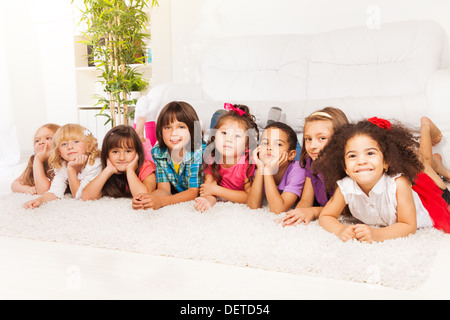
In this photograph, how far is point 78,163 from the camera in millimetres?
1612

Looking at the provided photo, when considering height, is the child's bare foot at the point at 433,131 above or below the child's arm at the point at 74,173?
above

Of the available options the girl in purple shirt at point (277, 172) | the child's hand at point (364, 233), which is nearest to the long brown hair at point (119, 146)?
the girl in purple shirt at point (277, 172)

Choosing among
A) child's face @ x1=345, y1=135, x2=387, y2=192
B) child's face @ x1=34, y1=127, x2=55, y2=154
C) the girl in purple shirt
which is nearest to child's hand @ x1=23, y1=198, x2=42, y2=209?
child's face @ x1=34, y1=127, x2=55, y2=154

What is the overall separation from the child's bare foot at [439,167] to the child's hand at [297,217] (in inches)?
34.1

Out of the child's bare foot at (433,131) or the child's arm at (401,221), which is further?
the child's bare foot at (433,131)

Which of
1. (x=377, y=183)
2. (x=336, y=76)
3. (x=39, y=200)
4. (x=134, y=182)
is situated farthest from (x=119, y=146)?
(x=336, y=76)

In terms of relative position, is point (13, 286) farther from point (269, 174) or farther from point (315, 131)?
point (315, 131)

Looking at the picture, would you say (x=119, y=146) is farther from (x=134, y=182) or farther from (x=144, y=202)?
(x=144, y=202)

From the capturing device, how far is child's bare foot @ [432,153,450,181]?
181 centimetres

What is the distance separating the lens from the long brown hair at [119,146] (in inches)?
62.7

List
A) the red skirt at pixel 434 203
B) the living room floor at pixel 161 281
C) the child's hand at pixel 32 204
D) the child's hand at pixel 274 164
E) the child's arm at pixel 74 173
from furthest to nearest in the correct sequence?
1. the child's arm at pixel 74 173
2. the child's hand at pixel 32 204
3. the child's hand at pixel 274 164
4. the red skirt at pixel 434 203
5. the living room floor at pixel 161 281

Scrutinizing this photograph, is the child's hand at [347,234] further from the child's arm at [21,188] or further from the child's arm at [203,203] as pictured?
the child's arm at [21,188]

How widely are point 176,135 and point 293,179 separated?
1.63 ft

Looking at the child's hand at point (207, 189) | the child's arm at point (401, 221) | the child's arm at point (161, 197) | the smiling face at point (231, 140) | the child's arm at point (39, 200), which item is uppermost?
the smiling face at point (231, 140)
